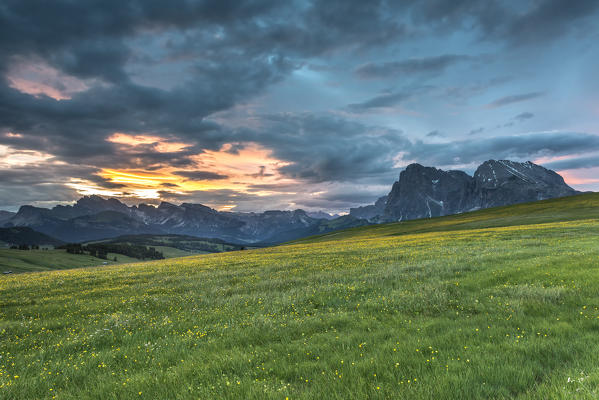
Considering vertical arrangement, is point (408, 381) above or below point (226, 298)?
above

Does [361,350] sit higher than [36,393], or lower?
higher

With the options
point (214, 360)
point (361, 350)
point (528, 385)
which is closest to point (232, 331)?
point (214, 360)

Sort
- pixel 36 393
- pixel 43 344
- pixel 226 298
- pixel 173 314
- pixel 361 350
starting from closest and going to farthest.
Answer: pixel 36 393, pixel 361 350, pixel 43 344, pixel 173 314, pixel 226 298

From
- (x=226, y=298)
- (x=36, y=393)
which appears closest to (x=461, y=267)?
(x=226, y=298)

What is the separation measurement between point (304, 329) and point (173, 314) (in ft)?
24.8

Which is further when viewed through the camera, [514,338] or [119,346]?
[119,346]

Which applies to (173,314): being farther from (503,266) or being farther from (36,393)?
(503,266)

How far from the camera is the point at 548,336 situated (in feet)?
25.0

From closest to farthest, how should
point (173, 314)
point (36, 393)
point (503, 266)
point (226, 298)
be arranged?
point (36, 393), point (173, 314), point (226, 298), point (503, 266)

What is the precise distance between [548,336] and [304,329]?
22.9ft

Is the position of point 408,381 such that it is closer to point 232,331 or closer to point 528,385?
point 528,385

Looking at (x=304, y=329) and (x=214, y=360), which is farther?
(x=304, y=329)

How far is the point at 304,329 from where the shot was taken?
988 cm

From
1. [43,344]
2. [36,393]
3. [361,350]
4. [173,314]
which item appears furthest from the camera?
[173,314]
